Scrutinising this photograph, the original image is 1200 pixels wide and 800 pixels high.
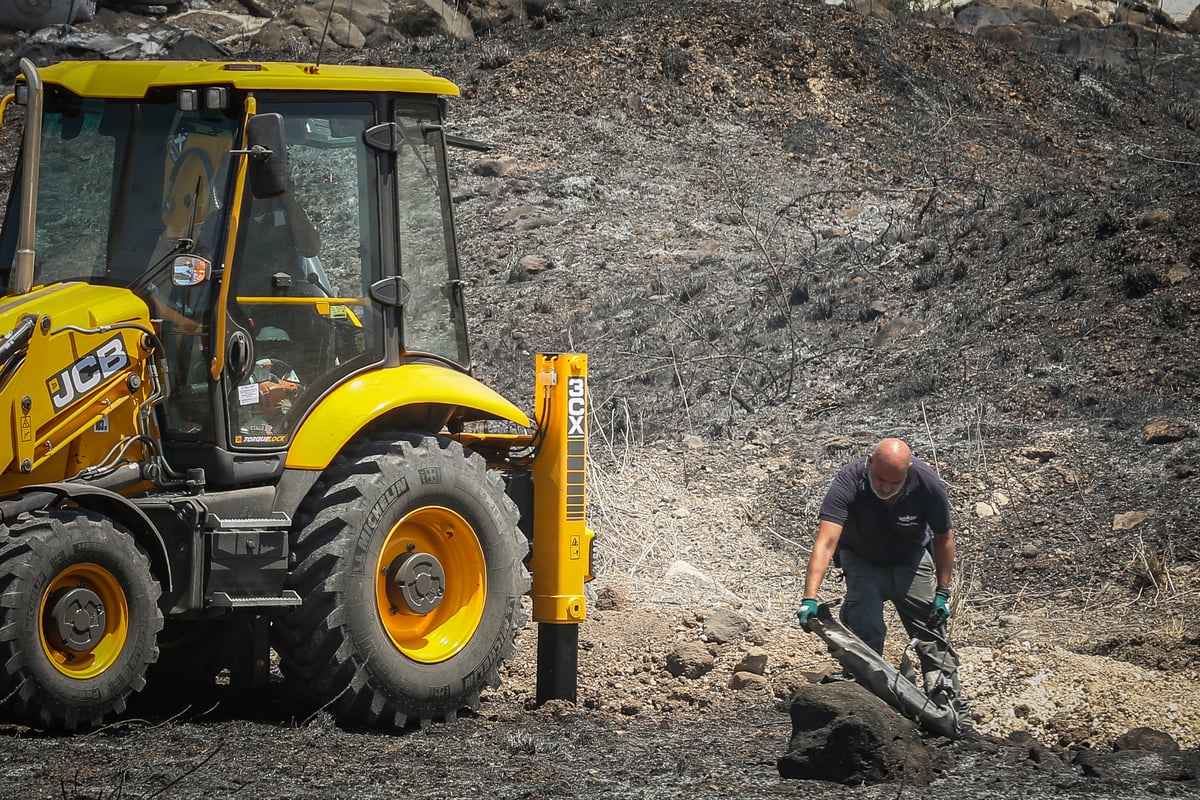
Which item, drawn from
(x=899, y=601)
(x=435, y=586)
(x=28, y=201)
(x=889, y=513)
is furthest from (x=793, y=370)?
(x=28, y=201)

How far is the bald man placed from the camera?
23.5ft

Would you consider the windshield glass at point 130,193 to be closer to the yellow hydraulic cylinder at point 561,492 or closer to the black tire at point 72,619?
the black tire at point 72,619

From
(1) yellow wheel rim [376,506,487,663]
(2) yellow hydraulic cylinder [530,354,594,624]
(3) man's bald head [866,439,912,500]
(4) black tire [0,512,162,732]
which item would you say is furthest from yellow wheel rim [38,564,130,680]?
(3) man's bald head [866,439,912,500]

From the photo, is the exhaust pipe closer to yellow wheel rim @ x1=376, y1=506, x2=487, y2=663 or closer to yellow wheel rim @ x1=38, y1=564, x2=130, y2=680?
yellow wheel rim @ x1=38, y1=564, x2=130, y2=680

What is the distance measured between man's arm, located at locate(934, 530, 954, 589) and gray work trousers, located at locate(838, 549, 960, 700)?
0.11 metres

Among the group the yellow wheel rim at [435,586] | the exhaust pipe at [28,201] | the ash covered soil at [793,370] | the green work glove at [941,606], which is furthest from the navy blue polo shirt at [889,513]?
the exhaust pipe at [28,201]

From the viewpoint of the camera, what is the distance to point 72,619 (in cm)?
566

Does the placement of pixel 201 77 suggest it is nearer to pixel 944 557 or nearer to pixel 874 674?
pixel 874 674

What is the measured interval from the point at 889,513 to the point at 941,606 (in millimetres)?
521

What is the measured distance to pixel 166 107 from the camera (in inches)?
258

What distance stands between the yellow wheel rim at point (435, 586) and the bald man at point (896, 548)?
63.7 inches

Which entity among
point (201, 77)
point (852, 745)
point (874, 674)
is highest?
point (201, 77)

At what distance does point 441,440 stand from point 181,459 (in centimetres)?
124

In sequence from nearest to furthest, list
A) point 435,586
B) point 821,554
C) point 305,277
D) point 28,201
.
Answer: point 28,201
point 305,277
point 435,586
point 821,554
